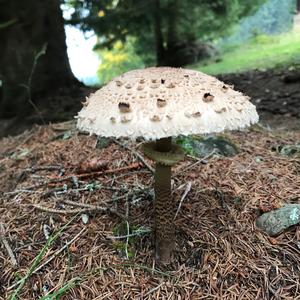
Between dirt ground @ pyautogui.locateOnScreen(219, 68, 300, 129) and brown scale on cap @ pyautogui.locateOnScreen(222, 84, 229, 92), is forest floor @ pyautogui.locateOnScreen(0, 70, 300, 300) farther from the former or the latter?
dirt ground @ pyautogui.locateOnScreen(219, 68, 300, 129)

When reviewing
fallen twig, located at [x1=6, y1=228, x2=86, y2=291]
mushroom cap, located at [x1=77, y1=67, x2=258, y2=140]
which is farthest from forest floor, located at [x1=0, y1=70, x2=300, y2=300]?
mushroom cap, located at [x1=77, y1=67, x2=258, y2=140]

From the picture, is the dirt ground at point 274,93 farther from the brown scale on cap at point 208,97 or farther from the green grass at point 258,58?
the brown scale on cap at point 208,97

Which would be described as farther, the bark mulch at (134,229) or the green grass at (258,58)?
the green grass at (258,58)

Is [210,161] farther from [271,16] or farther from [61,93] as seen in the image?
[271,16]

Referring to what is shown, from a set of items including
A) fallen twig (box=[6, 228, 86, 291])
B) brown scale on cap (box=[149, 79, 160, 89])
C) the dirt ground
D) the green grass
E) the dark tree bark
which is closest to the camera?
brown scale on cap (box=[149, 79, 160, 89])

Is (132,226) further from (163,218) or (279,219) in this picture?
(279,219)

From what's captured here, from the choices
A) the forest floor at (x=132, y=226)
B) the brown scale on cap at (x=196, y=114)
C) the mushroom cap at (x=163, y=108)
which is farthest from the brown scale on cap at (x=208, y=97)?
the forest floor at (x=132, y=226)
